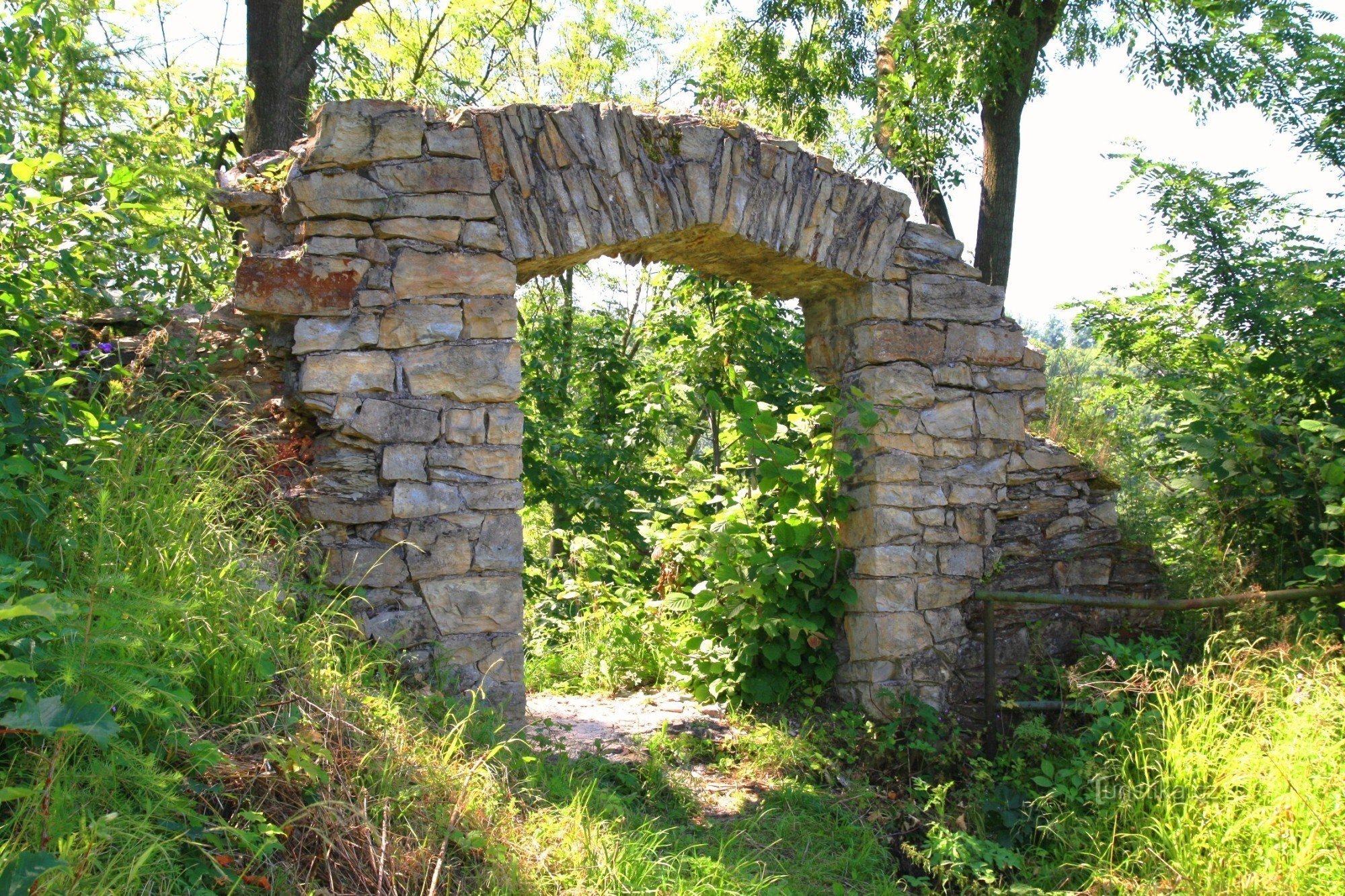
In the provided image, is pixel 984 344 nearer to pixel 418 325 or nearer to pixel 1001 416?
pixel 1001 416

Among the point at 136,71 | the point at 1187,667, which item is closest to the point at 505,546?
the point at 1187,667

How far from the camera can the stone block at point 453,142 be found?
364cm

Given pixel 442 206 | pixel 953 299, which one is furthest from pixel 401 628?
pixel 953 299

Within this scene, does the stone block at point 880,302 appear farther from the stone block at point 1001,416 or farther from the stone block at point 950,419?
the stone block at point 1001,416

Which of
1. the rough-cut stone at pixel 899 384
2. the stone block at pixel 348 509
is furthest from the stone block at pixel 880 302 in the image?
the stone block at pixel 348 509

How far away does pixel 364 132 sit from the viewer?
3564 mm

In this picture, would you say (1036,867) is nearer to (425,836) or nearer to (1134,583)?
(1134,583)

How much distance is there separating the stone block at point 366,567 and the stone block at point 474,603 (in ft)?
0.37

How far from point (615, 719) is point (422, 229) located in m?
2.57

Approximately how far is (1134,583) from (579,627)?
318cm

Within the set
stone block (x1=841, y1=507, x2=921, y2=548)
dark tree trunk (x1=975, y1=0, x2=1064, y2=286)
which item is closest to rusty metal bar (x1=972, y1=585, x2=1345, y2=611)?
stone block (x1=841, y1=507, x2=921, y2=548)

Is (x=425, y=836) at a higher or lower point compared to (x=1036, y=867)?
higher

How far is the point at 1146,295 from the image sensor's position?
225 inches

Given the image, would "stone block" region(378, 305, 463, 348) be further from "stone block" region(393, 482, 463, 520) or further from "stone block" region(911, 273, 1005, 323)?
"stone block" region(911, 273, 1005, 323)
